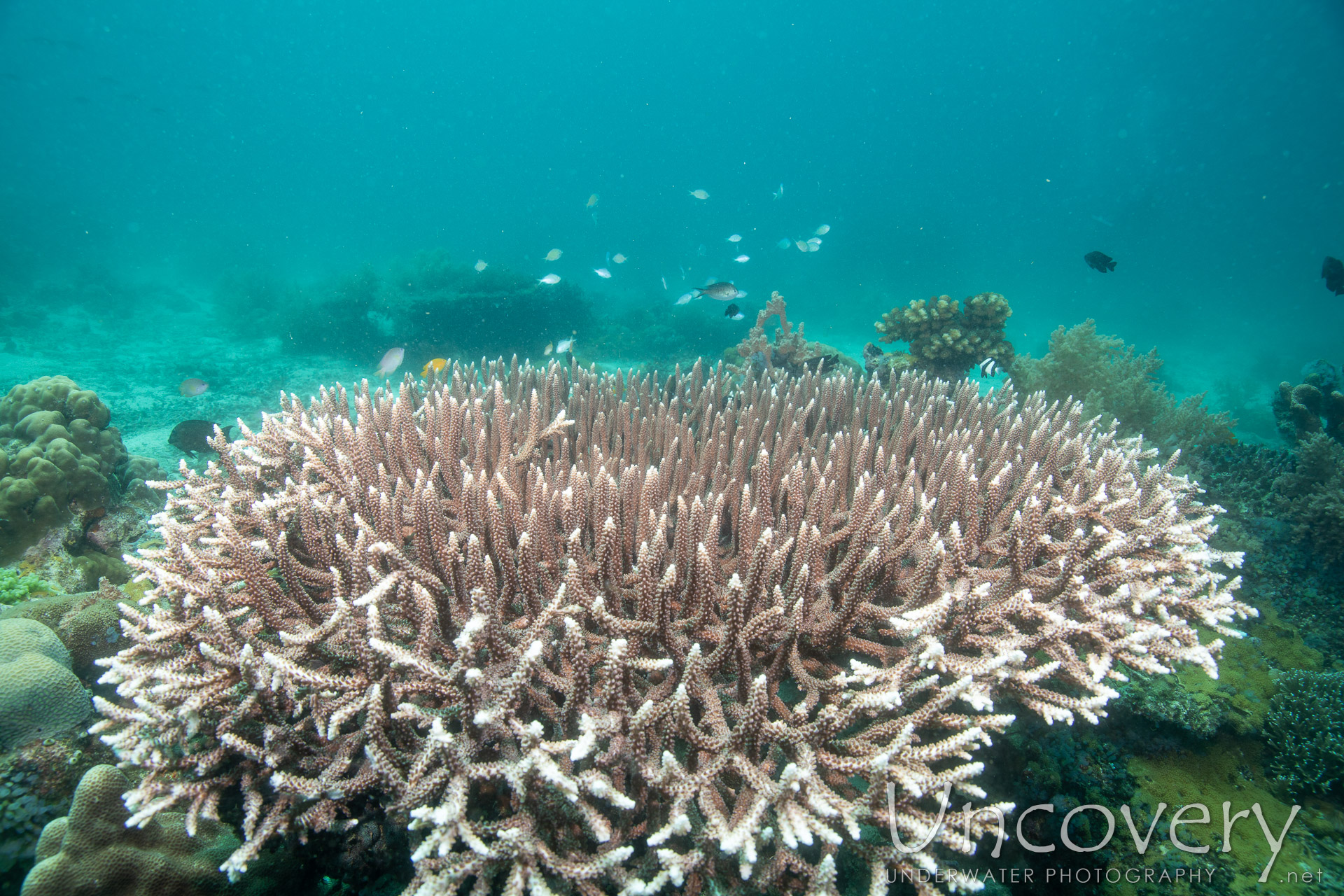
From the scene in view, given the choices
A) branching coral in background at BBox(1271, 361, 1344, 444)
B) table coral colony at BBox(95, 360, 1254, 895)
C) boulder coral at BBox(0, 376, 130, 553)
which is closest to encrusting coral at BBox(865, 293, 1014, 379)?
branching coral in background at BBox(1271, 361, 1344, 444)

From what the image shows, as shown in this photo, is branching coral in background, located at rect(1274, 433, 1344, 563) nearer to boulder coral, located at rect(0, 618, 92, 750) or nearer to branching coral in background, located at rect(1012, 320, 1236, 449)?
branching coral in background, located at rect(1012, 320, 1236, 449)

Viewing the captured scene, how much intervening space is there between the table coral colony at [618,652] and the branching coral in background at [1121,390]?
5.82 metres

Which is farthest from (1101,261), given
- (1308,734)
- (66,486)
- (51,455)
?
(51,455)

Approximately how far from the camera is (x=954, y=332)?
10359 millimetres

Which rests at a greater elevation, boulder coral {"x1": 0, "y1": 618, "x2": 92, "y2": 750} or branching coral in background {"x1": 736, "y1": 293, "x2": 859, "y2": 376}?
branching coral in background {"x1": 736, "y1": 293, "x2": 859, "y2": 376}

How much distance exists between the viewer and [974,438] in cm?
450

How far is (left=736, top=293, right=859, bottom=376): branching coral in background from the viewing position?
10102 mm

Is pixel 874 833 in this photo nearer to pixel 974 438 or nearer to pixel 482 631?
pixel 482 631

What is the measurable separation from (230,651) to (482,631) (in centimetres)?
128

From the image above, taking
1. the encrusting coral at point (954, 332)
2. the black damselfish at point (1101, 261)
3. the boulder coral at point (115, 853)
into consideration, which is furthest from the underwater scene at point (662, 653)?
the black damselfish at point (1101, 261)

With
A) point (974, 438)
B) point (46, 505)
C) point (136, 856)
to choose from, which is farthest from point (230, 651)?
point (46, 505)

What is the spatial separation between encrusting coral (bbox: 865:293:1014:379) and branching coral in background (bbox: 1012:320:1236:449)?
3.68ft

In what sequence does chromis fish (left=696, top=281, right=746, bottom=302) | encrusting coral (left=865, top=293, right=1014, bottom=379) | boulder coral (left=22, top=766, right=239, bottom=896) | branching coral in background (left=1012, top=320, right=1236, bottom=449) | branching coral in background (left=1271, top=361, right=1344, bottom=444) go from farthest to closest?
chromis fish (left=696, top=281, right=746, bottom=302) → encrusting coral (left=865, top=293, right=1014, bottom=379) → branching coral in background (left=1271, top=361, right=1344, bottom=444) → branching coral in background (left=1012, top=320, right=1236, bottom=449) → boulder coral (left=22, top=766, right=239, bottom=896)

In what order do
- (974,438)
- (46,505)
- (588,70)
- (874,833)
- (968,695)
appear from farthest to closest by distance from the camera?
(588,70), (46,505), (974,438), (874,833), (968,695)
